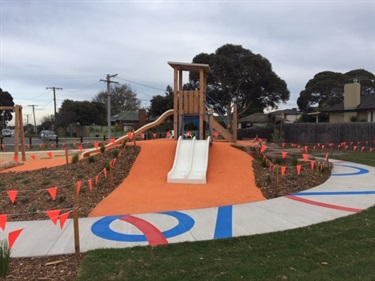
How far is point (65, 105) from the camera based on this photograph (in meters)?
68.6

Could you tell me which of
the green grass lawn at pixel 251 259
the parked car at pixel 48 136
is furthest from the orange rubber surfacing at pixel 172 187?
the parked car at pixel 48 136

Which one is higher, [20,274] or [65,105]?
[65,105]

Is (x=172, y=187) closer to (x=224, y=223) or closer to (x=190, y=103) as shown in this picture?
(x=224, y=223)

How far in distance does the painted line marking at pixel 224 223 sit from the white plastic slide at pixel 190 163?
2.73 meters

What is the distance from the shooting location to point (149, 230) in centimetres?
553

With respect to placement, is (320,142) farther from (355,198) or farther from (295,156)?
(355,198)

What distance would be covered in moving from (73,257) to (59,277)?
0.55 meters

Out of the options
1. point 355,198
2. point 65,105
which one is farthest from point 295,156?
point 65,105

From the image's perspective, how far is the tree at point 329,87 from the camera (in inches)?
2269

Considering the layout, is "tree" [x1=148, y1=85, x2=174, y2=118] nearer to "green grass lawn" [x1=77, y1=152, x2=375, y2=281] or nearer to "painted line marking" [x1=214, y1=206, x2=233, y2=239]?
"painted line marking" [x1=214, y1=206, x2=233, y2=239]

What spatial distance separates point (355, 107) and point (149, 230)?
31864mm

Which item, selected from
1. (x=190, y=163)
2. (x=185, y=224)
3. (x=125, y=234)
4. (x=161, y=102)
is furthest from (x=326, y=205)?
(x=161, y=102)

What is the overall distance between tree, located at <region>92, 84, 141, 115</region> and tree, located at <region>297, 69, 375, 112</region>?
36.8 meters

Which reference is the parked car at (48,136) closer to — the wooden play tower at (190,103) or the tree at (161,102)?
the tree at (161,102)
